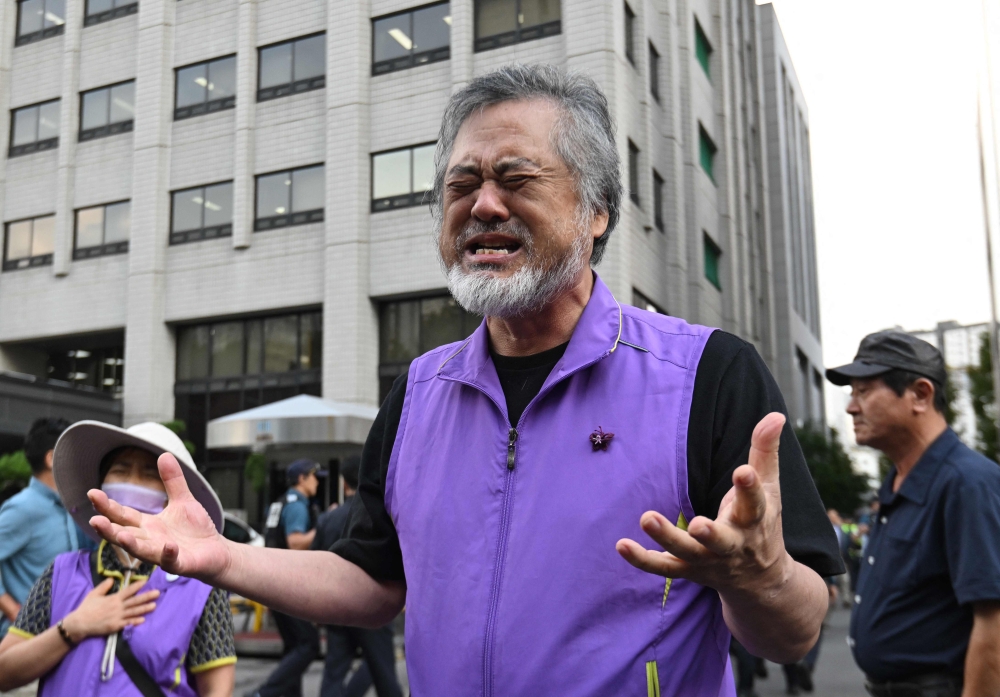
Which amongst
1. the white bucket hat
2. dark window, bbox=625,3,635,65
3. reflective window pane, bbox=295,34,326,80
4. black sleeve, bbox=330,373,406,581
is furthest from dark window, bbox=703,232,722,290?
black sleeve, bbox=330,373,406,581

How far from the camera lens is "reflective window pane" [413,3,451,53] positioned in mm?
23031

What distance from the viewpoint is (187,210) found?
26.1 meters

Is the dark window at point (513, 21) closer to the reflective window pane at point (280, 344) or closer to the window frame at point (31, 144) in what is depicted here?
the reflective window pane at point (280, 344)

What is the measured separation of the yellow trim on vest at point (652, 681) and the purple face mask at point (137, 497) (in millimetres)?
2047

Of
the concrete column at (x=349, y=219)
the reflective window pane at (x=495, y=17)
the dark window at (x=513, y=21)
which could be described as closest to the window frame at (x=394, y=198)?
the concrete column at (x=349, y=219)

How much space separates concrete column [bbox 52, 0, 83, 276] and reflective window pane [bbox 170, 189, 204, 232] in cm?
366

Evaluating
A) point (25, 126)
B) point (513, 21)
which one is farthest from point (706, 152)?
point (25, 126)

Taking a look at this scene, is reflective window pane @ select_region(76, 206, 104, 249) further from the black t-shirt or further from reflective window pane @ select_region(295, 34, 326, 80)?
the black t-shirt

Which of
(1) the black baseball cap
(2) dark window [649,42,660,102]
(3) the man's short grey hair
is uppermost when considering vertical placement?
(2) dark window [649,42,660,102]

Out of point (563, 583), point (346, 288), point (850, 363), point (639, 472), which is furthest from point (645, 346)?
point (346, 288)

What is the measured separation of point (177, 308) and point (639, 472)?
25.6 m

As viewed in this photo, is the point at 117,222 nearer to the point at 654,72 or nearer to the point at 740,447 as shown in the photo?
the point at 654,72

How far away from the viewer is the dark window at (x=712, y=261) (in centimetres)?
2919

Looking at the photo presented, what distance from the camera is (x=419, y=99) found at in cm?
2303
